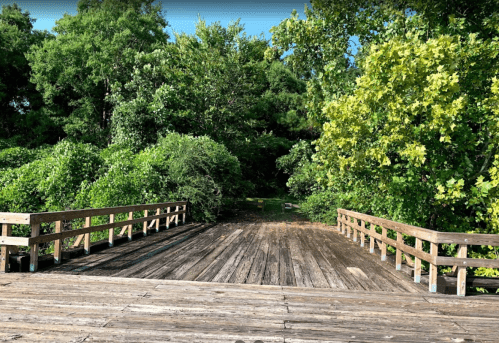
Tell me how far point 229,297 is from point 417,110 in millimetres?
5997

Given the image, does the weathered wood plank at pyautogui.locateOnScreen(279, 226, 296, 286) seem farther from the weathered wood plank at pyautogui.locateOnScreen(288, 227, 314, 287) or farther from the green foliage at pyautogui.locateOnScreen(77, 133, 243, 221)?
the green foliage at pyautogui.locateOnScreen(77, 133, 243, 221)

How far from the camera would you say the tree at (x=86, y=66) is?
24641mm

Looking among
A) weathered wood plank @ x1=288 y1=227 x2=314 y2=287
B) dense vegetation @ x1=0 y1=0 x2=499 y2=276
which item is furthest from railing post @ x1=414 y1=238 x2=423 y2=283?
dense vegetation @ x1=0 y1=0 x2=499 y2=276

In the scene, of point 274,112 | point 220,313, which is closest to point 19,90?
point 274,112

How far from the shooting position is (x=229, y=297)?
4.13 m

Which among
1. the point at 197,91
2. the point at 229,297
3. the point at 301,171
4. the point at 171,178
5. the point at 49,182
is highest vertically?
the point at 197,91

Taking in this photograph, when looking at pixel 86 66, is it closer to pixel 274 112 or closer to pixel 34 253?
pixel 274 112

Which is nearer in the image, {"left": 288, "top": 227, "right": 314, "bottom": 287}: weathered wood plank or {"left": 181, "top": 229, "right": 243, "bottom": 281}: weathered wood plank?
{"left": 288, "top": 227, "right": 314, "bottom": 287}: weathered wood plank

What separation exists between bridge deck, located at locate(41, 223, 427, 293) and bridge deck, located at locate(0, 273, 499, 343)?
421 millimetres

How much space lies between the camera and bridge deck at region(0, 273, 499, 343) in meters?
3.04

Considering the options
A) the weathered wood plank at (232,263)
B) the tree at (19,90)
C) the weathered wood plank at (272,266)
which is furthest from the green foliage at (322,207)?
the tree at (19,90)

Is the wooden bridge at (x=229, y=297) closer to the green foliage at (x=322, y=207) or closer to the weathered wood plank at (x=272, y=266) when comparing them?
the weathered wood plank at (x=272, y=266)

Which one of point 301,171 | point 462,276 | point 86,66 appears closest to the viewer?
point 462,276

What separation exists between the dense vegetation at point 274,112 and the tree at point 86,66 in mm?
132
